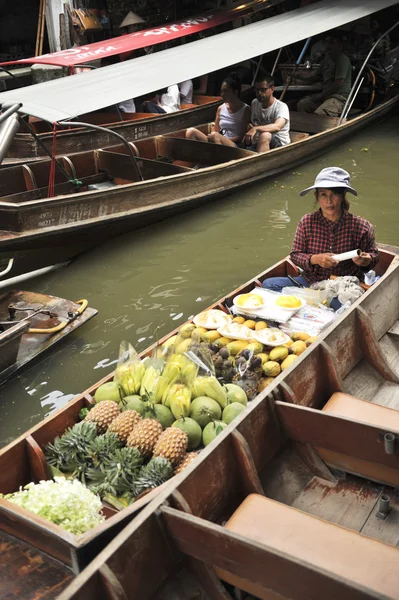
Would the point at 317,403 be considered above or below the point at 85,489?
below

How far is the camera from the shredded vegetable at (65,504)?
240 cm

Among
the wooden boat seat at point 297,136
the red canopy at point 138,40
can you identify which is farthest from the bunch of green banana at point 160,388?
the wooden boat seat at point 297,136

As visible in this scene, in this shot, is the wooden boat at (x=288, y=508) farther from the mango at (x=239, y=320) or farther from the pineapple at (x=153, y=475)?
the mango at (x=239, y=320)

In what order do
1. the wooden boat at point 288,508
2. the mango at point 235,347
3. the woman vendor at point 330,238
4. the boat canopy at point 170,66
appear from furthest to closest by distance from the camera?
the boat canopy at point 170,66 < the woman vendor at point 330,238 < the mango at point 235,347 < the wooden boat at point 288,508

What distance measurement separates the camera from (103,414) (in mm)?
2936

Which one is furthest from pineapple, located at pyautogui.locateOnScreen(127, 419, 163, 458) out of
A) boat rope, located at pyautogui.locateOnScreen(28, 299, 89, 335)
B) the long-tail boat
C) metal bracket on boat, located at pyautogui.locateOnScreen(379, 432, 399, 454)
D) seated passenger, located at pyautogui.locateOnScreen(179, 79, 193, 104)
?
seated passenger, located at pyautogui.locateOnScreen(179, 79, 193, 104)

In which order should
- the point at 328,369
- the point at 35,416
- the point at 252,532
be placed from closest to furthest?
the point at 252,532
the point at 328,369
the point at 35,416

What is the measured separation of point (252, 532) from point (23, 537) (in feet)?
2.99

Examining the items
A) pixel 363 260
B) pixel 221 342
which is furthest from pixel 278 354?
pixel 363 260

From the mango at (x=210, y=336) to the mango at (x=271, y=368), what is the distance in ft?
1.24

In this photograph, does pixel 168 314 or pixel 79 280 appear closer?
pixel 168 314

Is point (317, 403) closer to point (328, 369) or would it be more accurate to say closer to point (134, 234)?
point (328, 369)

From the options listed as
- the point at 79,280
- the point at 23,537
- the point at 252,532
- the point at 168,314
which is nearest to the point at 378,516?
the point at 252,532

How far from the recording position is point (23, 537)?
7.84ft
